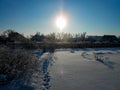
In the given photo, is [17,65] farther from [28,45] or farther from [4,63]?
[28,45]

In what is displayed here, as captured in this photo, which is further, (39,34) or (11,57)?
(39,34)

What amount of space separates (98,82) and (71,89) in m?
1.18

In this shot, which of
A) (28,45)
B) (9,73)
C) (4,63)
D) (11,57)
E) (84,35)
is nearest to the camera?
(9,73)

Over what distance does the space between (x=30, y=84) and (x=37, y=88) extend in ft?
1.59

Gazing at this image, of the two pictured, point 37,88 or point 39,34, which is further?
point 39,34

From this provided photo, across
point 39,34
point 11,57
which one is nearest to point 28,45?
point 11,57

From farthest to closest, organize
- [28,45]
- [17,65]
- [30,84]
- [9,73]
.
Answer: [28,45] → [17,65] → [9,73] → [30,84]

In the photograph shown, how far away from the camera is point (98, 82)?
496cm

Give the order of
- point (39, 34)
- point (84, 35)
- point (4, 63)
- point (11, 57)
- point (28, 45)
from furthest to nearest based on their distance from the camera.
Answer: point (84, 35) < point (39, 34) < point (28, 45) < point (11, 57) < point (4, 63)

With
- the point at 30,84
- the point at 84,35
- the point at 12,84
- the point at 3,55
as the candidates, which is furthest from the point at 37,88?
the point at 84,35

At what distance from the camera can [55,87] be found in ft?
14.8

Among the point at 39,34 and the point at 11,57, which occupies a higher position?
the point at 39,34

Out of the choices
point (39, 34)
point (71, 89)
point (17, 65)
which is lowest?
point (71, 89)

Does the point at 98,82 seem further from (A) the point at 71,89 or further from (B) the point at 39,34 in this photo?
(B) the point at 39,34
